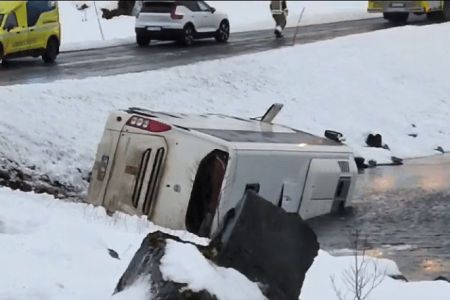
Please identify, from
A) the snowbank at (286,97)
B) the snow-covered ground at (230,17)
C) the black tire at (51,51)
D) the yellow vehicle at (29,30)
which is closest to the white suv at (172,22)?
the snow-covered ground at (230,17)

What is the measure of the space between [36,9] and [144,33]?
16.5 feet

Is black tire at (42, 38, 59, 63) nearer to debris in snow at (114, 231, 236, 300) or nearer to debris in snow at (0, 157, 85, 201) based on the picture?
debris in snow at (0, 157, 85, 201)

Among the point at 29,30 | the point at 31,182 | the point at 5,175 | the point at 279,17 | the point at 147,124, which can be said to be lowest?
the point at 279,17

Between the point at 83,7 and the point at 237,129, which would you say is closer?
the point at 237,129

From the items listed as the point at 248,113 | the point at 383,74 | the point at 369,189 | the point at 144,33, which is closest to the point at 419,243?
the point at 369,189

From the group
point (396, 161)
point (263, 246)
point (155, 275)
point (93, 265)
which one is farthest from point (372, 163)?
point (155, 275)

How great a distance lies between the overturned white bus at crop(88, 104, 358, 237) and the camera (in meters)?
9.27

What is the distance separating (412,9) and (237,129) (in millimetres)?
23289

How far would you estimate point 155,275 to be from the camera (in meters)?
5.11

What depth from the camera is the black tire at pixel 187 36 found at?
86.2 feet

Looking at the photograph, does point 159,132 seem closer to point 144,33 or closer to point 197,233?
point 197,233

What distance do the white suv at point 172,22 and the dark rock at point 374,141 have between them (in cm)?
860

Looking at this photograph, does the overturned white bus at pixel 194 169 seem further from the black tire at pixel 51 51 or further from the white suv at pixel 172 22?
the white suv at pixel 172 22

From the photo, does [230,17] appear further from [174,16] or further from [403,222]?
[403,222]
